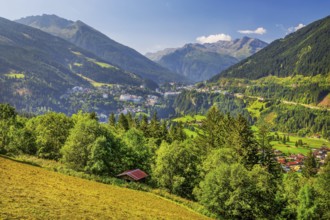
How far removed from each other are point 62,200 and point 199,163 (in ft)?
174

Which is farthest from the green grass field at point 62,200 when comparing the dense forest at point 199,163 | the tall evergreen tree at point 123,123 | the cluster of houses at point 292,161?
the cluster of houses at point 292,161

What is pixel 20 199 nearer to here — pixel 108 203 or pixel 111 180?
pixel 108 203

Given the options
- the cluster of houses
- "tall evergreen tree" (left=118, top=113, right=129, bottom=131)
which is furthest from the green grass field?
the cluster of houses

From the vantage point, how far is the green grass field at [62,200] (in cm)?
2844

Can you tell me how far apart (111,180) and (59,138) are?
27.7 meters

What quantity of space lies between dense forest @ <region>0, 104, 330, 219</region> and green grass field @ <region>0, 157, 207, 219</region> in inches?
631

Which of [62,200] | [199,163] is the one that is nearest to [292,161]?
[199,163]

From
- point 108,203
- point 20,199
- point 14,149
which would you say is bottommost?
point 14,149

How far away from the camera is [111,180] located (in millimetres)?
60312

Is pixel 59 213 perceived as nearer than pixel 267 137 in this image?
Yes

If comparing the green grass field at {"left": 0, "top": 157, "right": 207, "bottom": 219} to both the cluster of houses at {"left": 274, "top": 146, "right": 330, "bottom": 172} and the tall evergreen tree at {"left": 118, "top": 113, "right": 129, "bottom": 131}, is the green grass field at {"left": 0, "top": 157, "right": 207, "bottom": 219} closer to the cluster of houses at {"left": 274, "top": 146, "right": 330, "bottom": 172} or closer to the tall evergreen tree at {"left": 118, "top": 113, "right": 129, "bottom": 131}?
the tall evergreen tree at {"left": 118, "top": 113, "right": 129, "bottom": 131}

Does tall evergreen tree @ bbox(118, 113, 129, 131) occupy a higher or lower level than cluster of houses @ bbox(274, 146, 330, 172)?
higher

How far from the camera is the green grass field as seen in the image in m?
28.4

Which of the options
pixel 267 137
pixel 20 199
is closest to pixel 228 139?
pixel 267 137
